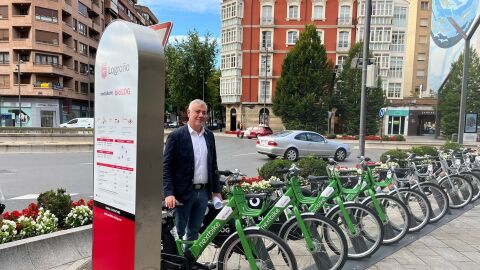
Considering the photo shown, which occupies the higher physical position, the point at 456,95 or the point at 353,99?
the point at 456,95

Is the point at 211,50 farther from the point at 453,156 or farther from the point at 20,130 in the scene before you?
the point at 453,156

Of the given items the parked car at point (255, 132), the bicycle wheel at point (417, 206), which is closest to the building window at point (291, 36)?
the parked car at point (255, 132)

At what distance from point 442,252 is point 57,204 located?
5.17 metres

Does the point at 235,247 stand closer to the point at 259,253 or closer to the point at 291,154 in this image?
the point at 259,253

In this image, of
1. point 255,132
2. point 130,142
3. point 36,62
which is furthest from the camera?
point 36,62

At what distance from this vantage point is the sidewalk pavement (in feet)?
14.4

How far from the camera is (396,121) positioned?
52.0 metres

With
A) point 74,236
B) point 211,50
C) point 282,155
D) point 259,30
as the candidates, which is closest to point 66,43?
point 211,50

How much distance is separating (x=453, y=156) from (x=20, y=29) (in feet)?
164

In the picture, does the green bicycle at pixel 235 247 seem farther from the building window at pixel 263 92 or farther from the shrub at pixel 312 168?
the building window at pixel 263 92

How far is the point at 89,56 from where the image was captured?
2206 inches

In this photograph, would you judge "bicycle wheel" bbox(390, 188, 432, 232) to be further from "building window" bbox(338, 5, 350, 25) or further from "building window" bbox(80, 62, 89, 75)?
"building window" bbox(80, 62, 89, 75)

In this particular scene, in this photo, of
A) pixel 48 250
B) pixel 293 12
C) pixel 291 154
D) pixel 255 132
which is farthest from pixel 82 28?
pixel 48 250

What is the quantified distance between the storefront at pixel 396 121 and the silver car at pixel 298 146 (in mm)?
37587
